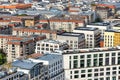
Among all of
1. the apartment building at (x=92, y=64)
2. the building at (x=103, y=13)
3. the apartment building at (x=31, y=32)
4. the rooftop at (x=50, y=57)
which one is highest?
the rooftop at (x=50, y=57)

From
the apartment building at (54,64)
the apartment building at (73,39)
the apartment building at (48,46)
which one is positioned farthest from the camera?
the apartment building at (73,39)

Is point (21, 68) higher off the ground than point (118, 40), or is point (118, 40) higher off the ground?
point (21, 68)

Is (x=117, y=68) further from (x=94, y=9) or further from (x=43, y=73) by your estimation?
(x=94, y=9)

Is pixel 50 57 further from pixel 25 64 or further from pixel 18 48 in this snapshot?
pixel 18 48

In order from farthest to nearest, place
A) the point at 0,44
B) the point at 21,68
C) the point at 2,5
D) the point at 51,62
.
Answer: the point at 2,5, the point at 0,44, the point at 51,62, the point at 21,68

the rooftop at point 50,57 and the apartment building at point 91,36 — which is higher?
the rooftop at point 50,57

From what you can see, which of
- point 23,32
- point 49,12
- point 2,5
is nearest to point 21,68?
point 23,32

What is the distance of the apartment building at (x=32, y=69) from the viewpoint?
24250 mm

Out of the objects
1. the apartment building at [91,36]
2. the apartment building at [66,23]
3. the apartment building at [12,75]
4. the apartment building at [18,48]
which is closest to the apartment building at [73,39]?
the apartment building at [91,36]

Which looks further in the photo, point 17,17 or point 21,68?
point 17,17

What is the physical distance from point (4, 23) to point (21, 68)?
30023mm

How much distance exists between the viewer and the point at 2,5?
71.4 m

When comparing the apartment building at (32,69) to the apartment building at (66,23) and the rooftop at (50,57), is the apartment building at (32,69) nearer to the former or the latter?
the rooftop at (50,57)

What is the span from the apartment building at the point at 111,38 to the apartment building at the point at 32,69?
18247 millimetres
